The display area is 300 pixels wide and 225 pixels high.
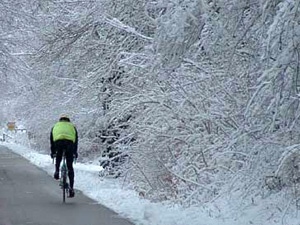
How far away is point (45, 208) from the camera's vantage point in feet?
51.5

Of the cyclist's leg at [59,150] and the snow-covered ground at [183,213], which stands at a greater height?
the cyclist's leg at [59,150]

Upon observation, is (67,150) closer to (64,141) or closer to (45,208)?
(64,141)

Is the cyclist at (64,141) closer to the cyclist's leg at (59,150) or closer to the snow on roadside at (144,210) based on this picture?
the cyclist's leg at (59,150)

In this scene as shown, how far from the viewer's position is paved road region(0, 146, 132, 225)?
45.1 ft

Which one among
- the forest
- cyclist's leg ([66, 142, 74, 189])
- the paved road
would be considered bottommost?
the paved road

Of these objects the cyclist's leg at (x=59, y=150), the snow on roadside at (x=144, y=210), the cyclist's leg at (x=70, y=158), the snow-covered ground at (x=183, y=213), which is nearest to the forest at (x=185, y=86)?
the snow-covered ground at (x=183, y=213)

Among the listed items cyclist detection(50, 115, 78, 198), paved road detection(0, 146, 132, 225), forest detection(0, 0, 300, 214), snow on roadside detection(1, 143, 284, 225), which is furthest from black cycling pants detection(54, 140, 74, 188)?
forest detection(0, 0, 300, 214)

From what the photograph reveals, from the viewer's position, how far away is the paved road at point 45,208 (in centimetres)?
1374

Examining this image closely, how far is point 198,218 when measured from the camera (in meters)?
13.2

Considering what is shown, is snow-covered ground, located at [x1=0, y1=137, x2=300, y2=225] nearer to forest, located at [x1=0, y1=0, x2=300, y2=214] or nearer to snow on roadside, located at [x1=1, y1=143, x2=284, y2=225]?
snow on roadside, located at [x1=1, y1=143, x2=284, y2=225]

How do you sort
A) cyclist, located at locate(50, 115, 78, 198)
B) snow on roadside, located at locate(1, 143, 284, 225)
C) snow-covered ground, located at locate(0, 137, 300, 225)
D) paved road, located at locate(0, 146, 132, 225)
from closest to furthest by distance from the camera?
snow-covered ground, located at locate(0, 137, 300, 225) < snow on roadside, located at locate(1, 143, 284, 225) < paved road, located at locate(0, 146, 132, 225) < cyclist, located at locate(50, 115, 78, 198)

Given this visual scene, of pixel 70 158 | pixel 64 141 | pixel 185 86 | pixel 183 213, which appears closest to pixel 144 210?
pixel 183 213

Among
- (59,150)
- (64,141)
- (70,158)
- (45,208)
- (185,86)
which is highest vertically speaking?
(185,86)

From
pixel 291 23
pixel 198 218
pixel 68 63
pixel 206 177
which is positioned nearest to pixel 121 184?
pixel 68 63
